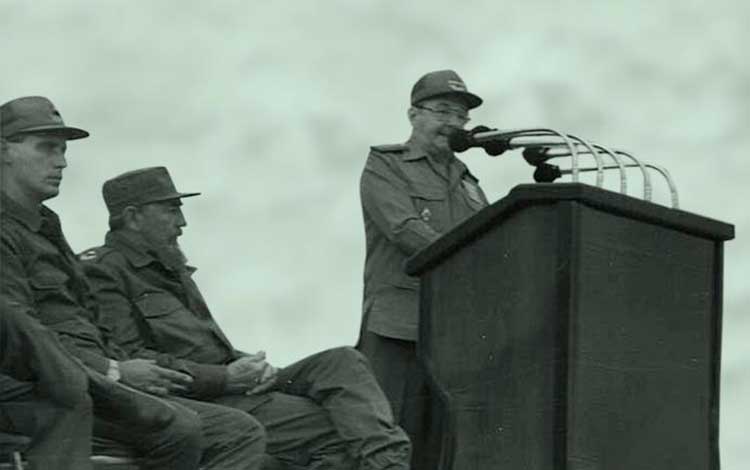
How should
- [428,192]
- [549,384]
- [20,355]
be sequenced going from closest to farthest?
[20,355] < [549,384] < [428,192]

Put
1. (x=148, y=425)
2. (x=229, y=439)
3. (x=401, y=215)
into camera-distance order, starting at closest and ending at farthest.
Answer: (x=148, y=425) < (x=229, y=439) < (x=401, y=215)

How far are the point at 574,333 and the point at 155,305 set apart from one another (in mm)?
1611

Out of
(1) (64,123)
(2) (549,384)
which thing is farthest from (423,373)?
(1) (64,123)

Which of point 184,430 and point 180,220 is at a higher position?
point 180,220

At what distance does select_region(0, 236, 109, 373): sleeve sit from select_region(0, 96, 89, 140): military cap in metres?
0.43

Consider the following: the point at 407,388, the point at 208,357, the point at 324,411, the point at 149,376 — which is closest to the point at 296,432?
the point at 324,411

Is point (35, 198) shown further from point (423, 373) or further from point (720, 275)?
point (720, 275)

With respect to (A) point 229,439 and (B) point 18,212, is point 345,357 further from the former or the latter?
(B) point 18,212

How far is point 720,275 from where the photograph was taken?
13.1m

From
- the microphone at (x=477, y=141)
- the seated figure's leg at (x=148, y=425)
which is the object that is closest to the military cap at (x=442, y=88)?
the microphone at (x=477, y=141)

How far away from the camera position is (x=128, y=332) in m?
12.9

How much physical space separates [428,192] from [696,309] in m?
1.56

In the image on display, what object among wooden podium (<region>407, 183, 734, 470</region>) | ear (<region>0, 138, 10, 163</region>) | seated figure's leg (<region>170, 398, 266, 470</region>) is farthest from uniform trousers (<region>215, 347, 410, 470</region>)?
ear (<region>0, 138, 10, 163</region>)

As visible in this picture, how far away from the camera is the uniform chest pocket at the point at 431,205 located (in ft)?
46.1
